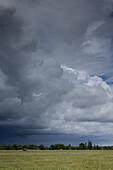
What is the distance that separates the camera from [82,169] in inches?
1008

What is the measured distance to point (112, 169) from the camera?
83.9ft

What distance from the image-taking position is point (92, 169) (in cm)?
2555

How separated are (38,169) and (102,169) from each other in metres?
8.89

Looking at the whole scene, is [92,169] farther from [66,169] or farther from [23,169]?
[23,169]

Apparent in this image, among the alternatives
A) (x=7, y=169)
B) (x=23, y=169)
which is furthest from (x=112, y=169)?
(x=7, y=169)

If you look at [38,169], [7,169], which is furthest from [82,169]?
[7,169]

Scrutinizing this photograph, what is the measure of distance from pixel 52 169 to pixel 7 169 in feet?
21.3

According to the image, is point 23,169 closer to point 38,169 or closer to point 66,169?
point 38,169

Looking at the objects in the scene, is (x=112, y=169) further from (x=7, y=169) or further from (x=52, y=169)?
(x=7, y=169)

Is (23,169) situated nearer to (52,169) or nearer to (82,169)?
(52,169)

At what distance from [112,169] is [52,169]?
8.25 meters

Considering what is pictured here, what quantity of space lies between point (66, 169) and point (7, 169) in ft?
27.8

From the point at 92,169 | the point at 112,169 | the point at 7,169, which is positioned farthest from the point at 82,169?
the point at 7,169

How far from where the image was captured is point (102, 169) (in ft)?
83.7
